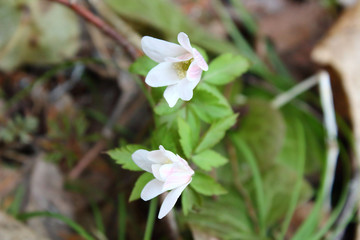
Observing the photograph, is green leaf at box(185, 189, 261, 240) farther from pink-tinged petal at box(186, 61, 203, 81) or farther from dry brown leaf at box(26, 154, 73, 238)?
dry brown leaf at box(26, 154, 73, 238)

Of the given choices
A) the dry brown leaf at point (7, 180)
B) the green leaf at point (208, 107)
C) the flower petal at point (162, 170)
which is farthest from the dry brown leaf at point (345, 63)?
the dry brown leaf at point (7, 180)

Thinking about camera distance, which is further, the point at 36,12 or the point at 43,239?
the point at 36,12

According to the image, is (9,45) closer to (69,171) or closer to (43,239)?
(69,171)

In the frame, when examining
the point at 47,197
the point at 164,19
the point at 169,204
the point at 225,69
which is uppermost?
the point at 164,19

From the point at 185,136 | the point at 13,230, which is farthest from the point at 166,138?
the point at 13,230

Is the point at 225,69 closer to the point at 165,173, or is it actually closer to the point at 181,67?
the point at 181,67

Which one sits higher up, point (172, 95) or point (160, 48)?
point (160, 48)

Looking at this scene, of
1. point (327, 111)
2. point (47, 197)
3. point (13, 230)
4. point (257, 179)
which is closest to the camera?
point (13, 230)

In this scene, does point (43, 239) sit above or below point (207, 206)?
above

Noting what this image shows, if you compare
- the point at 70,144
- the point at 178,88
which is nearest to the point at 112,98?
the point at 70,144
